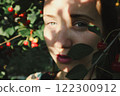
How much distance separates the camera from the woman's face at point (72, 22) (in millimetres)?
1290

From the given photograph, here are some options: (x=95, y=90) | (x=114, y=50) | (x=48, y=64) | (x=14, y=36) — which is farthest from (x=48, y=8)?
(x=48, y=64)

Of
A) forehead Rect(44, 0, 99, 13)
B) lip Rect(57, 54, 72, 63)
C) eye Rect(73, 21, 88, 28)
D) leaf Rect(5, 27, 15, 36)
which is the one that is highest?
forehead Rect(44, 0, 99, 13)

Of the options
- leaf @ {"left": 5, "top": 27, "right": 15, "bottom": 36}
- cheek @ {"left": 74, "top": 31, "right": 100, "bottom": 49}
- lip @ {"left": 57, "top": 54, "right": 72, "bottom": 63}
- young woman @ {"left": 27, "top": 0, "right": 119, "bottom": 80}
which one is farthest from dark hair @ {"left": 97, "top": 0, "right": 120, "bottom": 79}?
leaf @ {"left": 5, "top": 27, "right": 15, "bottom": 36}

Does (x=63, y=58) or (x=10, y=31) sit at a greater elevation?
(x=10, y=31)

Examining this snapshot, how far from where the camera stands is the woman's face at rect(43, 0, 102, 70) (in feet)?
4.23

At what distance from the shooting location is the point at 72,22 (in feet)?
4.37

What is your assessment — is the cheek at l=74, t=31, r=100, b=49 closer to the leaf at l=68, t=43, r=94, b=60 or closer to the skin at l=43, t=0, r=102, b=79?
the skin at l=43, t=0, r=102, b=79

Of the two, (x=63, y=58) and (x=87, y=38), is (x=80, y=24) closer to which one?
(x=87, y=38)

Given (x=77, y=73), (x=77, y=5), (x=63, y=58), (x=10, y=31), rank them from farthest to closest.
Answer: (x=10, y=31) → (x=63, y=58) → (x=77, y=5) → (x=77, y=73)

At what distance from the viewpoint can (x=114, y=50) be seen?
134 cm

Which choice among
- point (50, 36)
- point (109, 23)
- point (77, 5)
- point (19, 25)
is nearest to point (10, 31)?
point (19, 25)

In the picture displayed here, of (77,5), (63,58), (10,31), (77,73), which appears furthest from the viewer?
(10,31)

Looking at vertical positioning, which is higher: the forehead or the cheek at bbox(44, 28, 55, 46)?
the forehead

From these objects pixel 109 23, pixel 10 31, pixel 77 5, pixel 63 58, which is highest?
pixel 77 5
